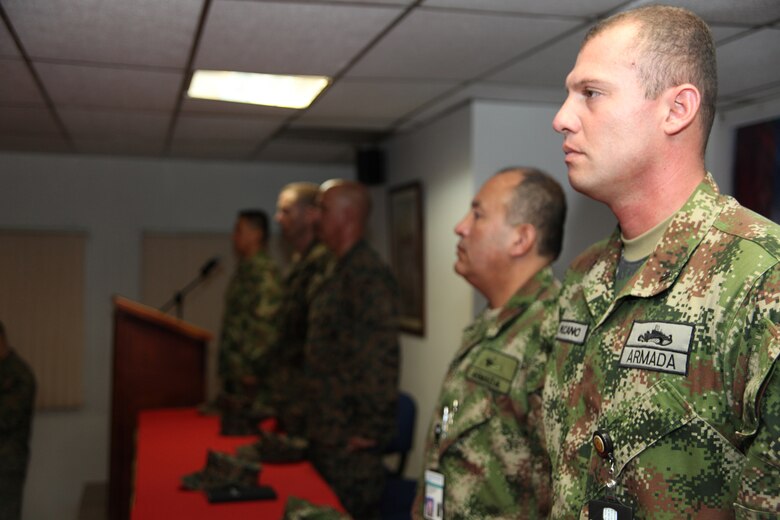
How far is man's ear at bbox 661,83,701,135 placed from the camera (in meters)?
1.26

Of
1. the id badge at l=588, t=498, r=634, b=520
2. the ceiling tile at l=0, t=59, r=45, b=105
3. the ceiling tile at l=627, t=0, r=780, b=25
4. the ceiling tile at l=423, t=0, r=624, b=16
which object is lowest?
the id badge at l=588, t=498, r=634, b=520

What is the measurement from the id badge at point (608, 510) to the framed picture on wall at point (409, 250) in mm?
3320

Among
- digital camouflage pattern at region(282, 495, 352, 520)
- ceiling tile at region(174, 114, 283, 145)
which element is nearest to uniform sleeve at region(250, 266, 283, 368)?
ceiling tile at region(174, 114, 283, 145)

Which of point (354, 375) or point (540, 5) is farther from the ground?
point (540, 5)

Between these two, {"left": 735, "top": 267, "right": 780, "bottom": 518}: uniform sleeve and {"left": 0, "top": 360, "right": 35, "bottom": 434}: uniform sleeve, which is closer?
{"left": 735, "top": 267, "right": 780, "bottom": 518}: uniform sleeve

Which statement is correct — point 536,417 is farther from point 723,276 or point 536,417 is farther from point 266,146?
point 266,146

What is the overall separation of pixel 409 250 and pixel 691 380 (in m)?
3.72

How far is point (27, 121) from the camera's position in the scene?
439cm

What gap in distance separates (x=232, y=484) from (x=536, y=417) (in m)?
1.15

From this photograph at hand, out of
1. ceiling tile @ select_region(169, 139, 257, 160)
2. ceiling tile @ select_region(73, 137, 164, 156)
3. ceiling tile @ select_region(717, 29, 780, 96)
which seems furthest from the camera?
ceiling tile @ select_region(169, 139, 257, 160)

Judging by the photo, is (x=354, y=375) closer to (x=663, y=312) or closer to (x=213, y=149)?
(x=663, y=312)

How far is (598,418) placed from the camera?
1296 mm

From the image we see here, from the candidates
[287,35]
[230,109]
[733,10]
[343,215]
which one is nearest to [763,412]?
[733,10]

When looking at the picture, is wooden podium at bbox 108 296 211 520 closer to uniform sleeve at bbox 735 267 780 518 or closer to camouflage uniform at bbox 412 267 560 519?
camouflage uniform at bbox 412 267 560 519
